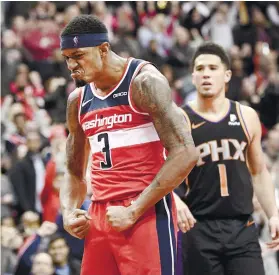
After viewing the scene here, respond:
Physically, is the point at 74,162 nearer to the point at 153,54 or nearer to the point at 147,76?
the point at 147,76

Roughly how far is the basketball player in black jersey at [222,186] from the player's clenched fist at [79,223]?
1.06 metres

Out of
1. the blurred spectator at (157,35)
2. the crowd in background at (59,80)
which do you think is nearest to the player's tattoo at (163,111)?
the crowd in background at (59,80)

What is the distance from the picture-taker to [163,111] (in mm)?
5102

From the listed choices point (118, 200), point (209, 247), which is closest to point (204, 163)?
point (209, 247)

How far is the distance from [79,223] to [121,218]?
36cm

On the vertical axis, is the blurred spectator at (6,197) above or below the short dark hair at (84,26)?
above

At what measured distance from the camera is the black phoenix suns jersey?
21.3 feet

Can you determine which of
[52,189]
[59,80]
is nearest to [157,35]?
[59,80]

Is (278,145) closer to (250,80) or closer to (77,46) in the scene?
(250,80)

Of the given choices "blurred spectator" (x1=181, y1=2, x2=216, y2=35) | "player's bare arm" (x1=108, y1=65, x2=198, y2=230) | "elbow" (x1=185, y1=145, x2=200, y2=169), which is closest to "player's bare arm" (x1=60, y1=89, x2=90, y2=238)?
"player's bare arm" (x1=108, y1=65, x2=198, y2=230)

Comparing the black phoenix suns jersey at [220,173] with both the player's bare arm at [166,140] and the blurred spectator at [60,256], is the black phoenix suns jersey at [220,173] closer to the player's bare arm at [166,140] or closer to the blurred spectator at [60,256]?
the player's bare arm at [166,140]

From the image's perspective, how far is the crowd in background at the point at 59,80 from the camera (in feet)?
34.3

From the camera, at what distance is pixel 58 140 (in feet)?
40.9

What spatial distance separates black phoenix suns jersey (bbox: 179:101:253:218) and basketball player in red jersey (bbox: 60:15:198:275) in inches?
44.3
